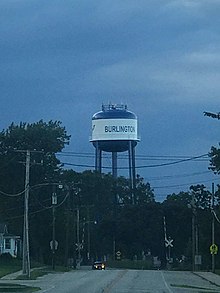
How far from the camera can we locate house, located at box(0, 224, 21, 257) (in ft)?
361

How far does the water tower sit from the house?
64.1 feet

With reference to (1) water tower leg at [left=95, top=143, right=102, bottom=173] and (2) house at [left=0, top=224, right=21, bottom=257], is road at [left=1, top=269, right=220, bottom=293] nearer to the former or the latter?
(2) house at [left=0, top=224, right=21, bottom=257]

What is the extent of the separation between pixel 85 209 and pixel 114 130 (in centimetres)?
2026

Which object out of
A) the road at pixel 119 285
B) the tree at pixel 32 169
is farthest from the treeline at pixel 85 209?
the road at pixel 119 285

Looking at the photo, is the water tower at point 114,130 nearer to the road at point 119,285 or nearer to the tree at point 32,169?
the tree at point 32,169

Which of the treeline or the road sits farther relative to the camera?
the treeline

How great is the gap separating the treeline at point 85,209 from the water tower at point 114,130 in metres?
6.40

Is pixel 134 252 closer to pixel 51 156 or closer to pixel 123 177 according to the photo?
pixel 123 177

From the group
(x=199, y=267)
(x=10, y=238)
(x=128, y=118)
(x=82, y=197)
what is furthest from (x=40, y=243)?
(x=82, y=197)

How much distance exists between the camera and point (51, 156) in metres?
108

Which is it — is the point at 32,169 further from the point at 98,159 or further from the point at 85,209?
the point at 85,209

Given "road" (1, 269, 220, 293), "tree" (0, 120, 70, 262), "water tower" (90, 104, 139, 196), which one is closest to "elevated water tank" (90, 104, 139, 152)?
"water tower" (90, 104, 139, 196)

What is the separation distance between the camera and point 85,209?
14288 centimetres

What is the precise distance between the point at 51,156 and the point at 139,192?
52.0 meters
